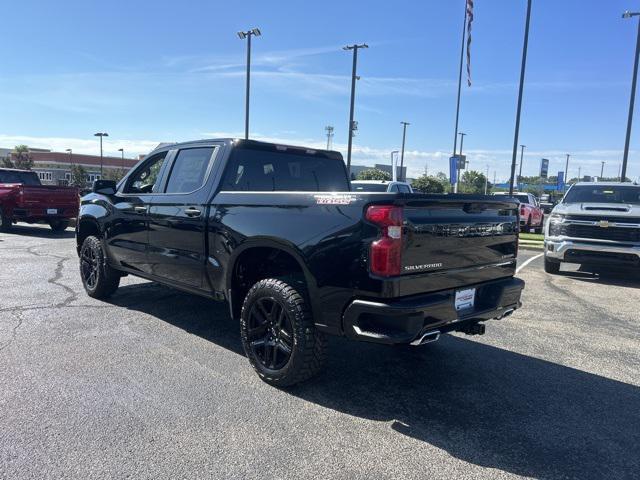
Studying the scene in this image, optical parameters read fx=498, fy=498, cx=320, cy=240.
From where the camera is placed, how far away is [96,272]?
6.34 meters

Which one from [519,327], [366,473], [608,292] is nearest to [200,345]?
[366,473]

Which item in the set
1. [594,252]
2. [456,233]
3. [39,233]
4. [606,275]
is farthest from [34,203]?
[606,275]

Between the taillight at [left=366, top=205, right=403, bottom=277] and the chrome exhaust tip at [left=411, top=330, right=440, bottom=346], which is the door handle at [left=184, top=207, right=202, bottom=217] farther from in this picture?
the chrome exhaust tip at [left=411, top=330, right=440, bottom=346]

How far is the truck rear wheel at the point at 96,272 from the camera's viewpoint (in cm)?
622

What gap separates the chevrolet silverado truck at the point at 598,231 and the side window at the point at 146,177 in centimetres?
722

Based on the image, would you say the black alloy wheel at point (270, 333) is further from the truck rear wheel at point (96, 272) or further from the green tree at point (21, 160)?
the green tree at point (21, 160)

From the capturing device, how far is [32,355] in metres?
4.37

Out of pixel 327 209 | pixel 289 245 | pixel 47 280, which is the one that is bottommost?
pixel 47 280

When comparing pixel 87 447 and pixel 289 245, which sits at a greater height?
pixel 289 245

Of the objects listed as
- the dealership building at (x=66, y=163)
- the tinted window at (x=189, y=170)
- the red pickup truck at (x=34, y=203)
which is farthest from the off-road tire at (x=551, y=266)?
the dealership building at (x=66, y=163)

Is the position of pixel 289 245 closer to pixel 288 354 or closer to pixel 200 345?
pixel 288 354

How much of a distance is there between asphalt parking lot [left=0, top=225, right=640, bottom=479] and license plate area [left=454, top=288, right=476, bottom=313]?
0.70 m

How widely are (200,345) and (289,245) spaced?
68.1 inches

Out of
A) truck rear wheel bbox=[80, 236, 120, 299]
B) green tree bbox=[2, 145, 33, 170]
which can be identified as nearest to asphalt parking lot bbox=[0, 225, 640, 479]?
truck rear wheel bbox=[80, 236, 120, 299]
